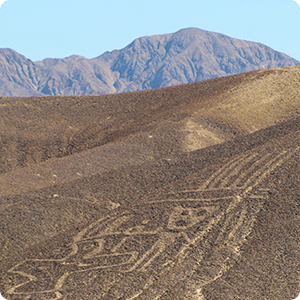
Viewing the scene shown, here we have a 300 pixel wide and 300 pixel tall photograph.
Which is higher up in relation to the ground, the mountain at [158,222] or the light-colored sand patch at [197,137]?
the mountain at [158,222]

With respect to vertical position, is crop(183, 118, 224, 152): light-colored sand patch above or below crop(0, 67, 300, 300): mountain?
below

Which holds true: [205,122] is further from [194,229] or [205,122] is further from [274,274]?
[274,274]

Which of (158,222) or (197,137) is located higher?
(158,222)

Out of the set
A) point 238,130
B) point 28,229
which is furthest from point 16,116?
point 28,229

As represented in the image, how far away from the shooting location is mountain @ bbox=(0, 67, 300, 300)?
946cm

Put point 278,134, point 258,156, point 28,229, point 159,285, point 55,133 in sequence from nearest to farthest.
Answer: point 159,285
point 28,229
point 258,156
point 278,134
point 55,133

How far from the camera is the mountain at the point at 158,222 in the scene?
9.46 meters

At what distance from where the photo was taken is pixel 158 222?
38.1 ft

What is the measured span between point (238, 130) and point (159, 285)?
1531 centimetres

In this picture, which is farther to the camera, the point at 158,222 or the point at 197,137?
the point at 197,137

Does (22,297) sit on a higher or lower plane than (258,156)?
lower

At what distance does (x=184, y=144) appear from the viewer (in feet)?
68.3

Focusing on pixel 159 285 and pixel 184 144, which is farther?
pixel 184 144

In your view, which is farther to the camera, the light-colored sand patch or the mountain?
the light-colored sand patch
